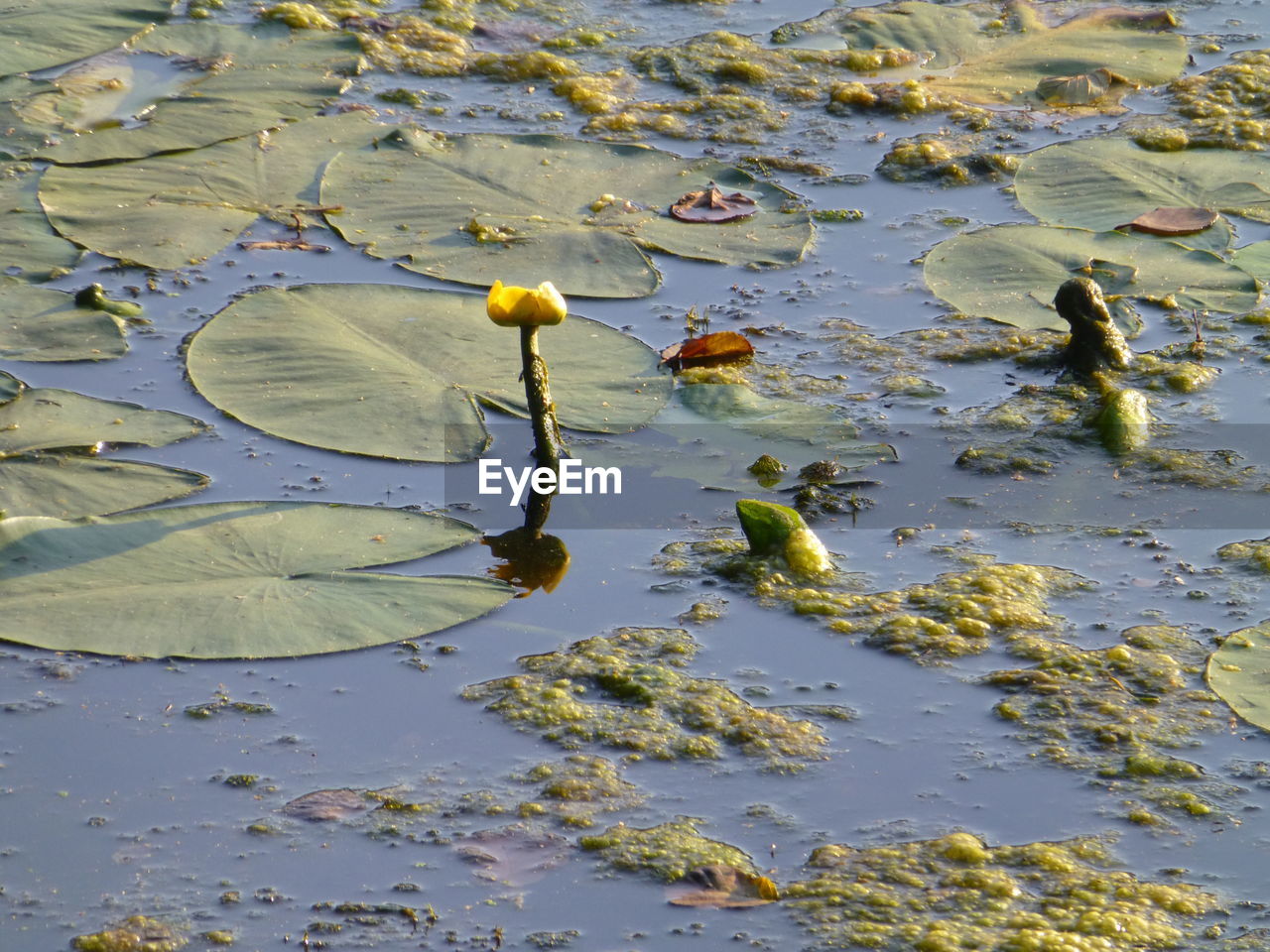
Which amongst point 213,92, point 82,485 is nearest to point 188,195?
point 213,92

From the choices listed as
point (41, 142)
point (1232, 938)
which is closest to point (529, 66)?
point (41, 142)

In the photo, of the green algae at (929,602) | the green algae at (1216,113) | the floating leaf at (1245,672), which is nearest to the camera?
the floating leaf at (1245,672)

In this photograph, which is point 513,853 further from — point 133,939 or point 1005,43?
Answer: point 1005,43

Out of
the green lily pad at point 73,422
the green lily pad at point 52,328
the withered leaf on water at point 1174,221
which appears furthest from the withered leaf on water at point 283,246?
the withered leaf on water at point 1174,221

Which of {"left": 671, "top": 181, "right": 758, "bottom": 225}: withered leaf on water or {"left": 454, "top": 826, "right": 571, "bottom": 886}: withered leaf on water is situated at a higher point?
{"left": 671, "top": 181, "right": 758, "bottom": 225}: withered leaf on water

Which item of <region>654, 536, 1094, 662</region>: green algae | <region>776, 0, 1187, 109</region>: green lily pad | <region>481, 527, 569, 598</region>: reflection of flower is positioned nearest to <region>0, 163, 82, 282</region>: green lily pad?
<region>481, 527, 569, 598</region>: reflection of flower

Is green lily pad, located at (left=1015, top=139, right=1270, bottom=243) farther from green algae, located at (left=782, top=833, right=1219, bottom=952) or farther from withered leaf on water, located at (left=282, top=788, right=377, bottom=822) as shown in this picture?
withered leaf on water, located at (left=282, top=788, right=377, bottom=822)

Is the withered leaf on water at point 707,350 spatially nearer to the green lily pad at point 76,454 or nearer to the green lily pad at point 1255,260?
the green lily pad at point 76,454
